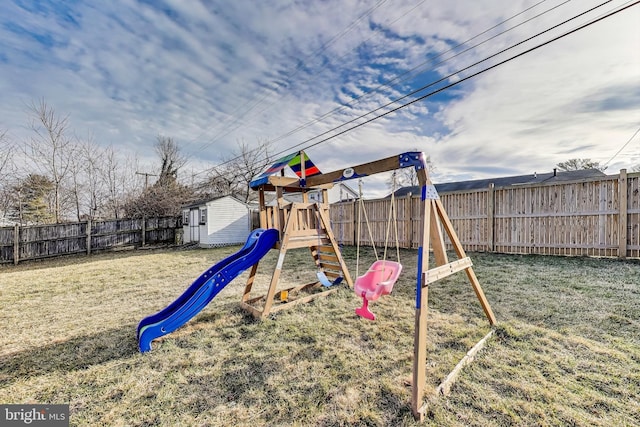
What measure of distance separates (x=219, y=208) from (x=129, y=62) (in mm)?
6743

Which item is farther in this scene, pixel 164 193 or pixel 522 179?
pixel 522 179

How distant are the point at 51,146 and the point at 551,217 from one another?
20.0 m

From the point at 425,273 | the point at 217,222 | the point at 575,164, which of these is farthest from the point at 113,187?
the point at 575,164

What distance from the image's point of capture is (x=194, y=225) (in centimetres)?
1367

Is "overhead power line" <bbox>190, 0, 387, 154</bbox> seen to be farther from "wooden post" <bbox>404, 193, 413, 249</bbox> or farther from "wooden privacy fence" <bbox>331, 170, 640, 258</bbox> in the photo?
"wooden privacy fence" <bbox>331, 170, 640, 258</bbox>

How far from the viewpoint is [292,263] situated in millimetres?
7336

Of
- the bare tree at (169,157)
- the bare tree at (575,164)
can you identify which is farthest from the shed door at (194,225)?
the bare tree at (575,164)

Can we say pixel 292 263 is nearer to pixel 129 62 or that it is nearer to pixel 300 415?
pixel 300 415

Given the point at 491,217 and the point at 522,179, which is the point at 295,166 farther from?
the point at 522,179

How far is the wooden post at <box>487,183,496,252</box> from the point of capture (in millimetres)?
7008

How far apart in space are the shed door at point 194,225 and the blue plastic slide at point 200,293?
11.1 m
